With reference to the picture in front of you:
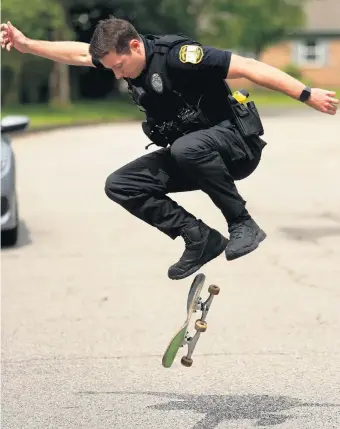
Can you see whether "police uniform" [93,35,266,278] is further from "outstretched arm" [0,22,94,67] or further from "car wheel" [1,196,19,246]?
"car wheel" [1,196,19,246]

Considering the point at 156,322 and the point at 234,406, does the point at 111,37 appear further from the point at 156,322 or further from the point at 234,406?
the point at 156,322

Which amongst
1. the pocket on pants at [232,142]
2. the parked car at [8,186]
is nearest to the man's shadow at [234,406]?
the pocket on pants at [232,142]

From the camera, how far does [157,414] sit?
675 centimetres

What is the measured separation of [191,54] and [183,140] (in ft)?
1.61

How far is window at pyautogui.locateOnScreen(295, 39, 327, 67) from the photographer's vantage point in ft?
246

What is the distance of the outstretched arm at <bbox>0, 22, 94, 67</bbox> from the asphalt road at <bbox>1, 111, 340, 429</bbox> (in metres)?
2.03

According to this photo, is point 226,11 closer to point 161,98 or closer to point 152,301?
point 152,301

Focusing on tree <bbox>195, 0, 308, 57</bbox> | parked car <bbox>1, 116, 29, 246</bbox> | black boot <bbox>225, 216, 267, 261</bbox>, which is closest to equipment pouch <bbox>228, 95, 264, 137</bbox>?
black boot <bbox>225, 216, 267, 261</bbox>

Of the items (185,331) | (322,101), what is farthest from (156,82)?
(185,331)

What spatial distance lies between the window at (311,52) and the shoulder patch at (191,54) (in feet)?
229

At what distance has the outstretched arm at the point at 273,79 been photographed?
19.0 feet

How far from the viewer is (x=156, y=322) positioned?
954 centimetres

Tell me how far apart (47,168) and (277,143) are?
810 centimetres

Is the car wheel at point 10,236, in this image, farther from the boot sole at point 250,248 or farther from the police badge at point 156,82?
the police badge at point 156,82
